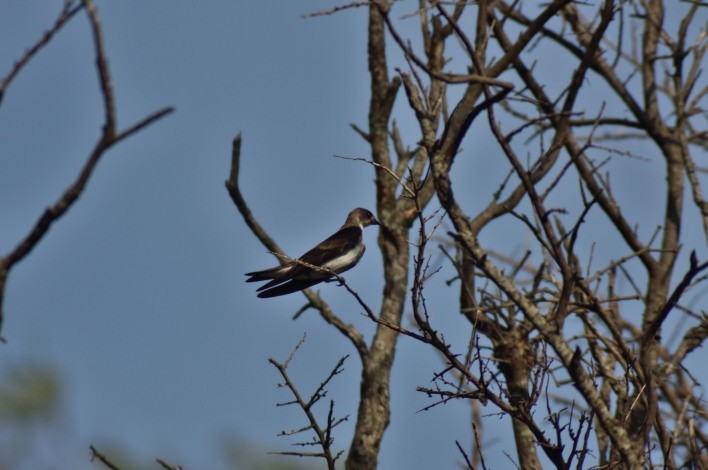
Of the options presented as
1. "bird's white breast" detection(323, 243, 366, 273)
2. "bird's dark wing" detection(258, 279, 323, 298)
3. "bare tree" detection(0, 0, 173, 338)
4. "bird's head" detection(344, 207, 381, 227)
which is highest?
"bird's head" detection(344, 207, 381, 227)

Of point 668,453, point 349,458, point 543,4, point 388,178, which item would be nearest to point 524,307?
point 668,453

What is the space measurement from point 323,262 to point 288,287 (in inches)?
19.8

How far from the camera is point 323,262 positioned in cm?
783

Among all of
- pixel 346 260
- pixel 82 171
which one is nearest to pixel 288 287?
pixel 346 260

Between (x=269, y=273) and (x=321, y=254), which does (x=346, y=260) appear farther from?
(x=269, y=273)

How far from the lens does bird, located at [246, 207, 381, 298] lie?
7.35 meters

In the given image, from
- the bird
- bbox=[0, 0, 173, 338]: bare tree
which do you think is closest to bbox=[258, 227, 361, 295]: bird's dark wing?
the bird

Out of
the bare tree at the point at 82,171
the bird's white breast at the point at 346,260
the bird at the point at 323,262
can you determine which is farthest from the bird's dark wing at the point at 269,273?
the bare tree at the point at 82,171

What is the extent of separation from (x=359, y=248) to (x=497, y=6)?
3783 millimetres

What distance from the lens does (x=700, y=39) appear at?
10.1 m

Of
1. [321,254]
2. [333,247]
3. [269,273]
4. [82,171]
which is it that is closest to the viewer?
[82,171]

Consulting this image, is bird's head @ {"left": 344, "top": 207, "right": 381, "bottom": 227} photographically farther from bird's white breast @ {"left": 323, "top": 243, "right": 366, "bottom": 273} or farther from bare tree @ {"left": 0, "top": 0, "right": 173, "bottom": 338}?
bare tree @ {"left": 0, "top": 0, "right": 173, "bottom": 338}

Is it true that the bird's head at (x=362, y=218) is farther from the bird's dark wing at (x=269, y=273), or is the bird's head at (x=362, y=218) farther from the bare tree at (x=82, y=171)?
the bare tree at (x=82, y=171)

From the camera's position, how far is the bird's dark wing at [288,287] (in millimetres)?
7461
